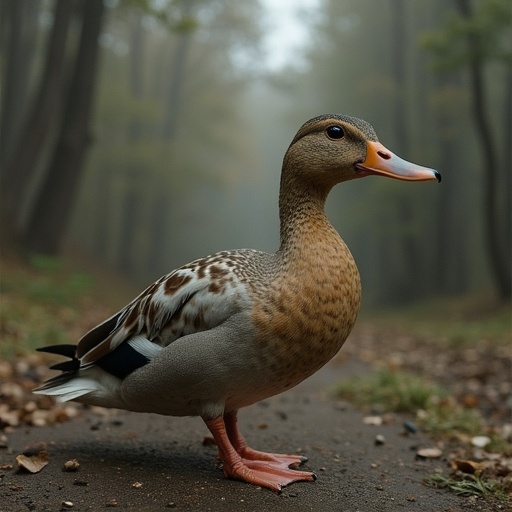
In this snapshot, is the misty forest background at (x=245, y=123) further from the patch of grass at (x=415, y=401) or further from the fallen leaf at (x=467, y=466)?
the fallen leaf at (x=467, y=466)

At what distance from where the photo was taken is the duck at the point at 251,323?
2588 mm

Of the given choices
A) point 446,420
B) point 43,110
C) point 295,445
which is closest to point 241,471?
point 295,445

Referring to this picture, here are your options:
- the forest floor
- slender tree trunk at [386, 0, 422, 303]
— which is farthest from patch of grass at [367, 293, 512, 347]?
the forest floor

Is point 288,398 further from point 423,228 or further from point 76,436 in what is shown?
point 423,228

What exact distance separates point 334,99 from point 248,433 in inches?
1061

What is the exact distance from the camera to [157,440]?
11.8ft

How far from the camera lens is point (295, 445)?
362cm

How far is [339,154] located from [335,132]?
0.37 feet

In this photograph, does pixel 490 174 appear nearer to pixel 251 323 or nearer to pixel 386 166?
pixel 386 166

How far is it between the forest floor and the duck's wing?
53cm

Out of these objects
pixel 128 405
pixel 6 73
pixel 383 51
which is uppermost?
pixel 383 51

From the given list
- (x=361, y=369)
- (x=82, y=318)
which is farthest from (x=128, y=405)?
(x=82, y=318)

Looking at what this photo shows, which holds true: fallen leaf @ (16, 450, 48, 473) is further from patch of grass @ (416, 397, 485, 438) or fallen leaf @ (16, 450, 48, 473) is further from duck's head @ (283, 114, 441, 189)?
patch of grass @ (416, 397, 485, 438)

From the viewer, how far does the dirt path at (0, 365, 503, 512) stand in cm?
254
